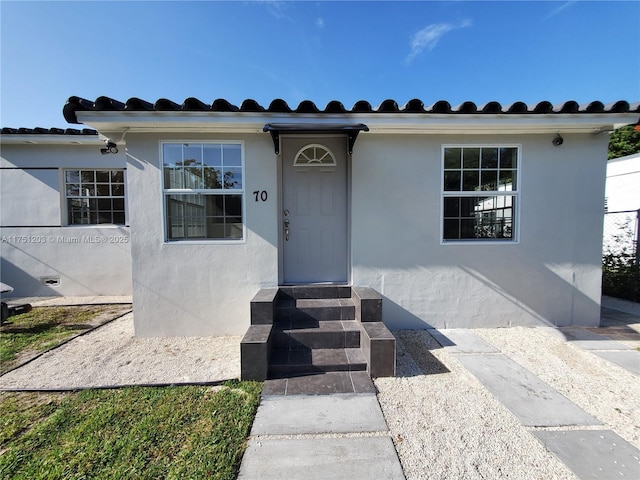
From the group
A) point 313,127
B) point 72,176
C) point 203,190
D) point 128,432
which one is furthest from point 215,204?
point 72,176

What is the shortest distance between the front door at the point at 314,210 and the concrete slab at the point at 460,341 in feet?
5.48

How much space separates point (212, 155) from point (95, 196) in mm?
4616

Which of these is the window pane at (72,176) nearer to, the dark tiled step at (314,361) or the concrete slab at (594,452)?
the dark tiled step at (314,361)

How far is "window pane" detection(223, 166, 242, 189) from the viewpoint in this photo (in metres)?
4.06

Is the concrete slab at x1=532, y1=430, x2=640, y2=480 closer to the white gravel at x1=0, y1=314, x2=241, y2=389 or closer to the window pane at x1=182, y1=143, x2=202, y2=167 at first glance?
→ the white gravel at x1=0, y1=314, x2=241, y2=389

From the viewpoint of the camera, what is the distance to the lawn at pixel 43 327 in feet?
11.6

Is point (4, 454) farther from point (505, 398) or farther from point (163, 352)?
point (505, 398)

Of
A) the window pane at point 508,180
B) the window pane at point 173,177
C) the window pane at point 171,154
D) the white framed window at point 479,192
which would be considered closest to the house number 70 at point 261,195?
the window pane at point 173,177

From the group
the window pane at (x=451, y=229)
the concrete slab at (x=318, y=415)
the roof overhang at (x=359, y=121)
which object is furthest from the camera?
the window pane at (x=451, y=229)

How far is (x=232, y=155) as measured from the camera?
4.05 m

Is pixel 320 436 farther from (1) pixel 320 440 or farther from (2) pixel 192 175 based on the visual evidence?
(2) pixel 192 175

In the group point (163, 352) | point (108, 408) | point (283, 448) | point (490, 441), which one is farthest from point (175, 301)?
point (490, 441)

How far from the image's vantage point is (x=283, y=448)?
196 centimetres

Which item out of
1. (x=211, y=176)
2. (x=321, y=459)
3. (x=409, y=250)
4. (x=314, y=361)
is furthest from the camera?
(x=409, y=250)
